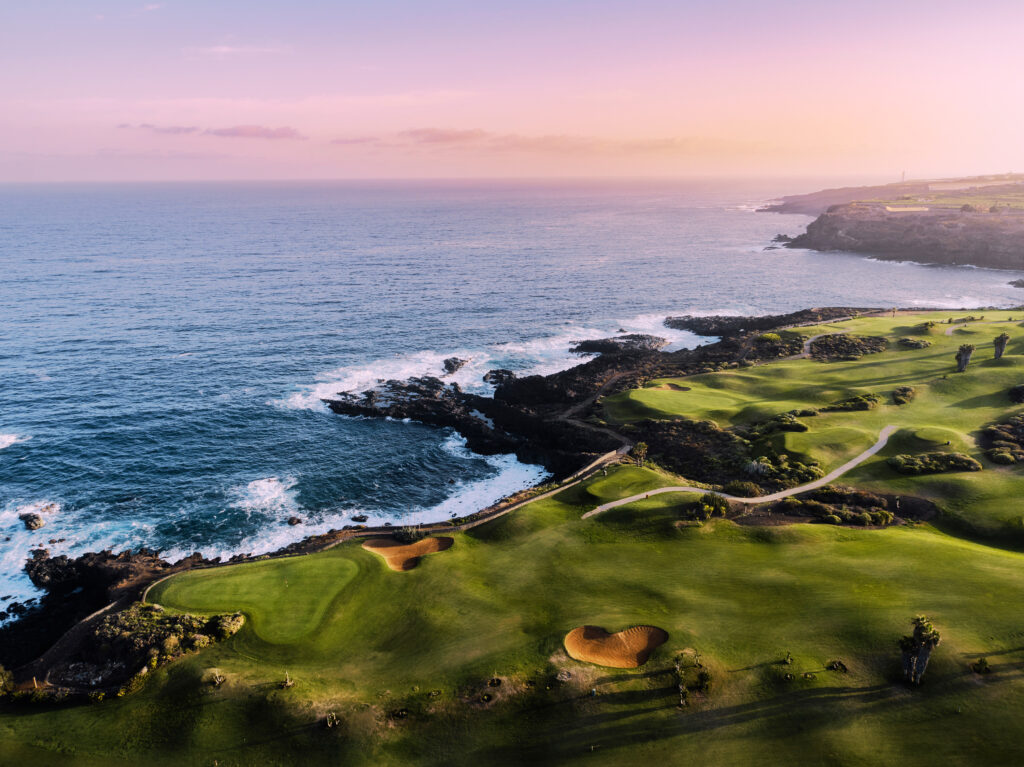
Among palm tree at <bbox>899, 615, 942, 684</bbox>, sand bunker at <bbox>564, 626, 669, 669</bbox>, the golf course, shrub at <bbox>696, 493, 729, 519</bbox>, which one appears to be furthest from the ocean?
palm tree at <bbox>899, 615, 942, 684</bbox>

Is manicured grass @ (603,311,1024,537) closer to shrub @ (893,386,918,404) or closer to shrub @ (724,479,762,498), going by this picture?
shrub @ (893,386,918,404)

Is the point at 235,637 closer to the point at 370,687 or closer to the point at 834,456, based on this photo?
the point at 370,687

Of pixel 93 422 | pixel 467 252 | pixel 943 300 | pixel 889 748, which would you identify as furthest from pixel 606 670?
pixel 467 252

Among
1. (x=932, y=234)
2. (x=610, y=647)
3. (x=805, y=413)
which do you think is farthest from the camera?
(x=932, y=234)

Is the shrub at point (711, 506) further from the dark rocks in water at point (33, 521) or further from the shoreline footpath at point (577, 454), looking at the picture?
the dark rocks in water at point (33, 521)

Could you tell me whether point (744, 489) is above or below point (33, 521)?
above

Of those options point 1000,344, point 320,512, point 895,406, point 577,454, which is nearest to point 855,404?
point 895,406

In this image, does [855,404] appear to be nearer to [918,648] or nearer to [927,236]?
[918,648]
